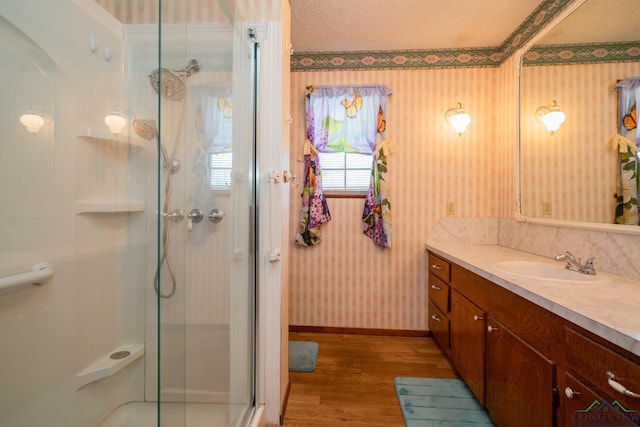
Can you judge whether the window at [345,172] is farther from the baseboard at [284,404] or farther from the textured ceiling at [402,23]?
the baseboard at [284,404]

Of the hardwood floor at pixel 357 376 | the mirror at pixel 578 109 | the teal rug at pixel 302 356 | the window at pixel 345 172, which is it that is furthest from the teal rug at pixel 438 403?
the window at pixel 345 172

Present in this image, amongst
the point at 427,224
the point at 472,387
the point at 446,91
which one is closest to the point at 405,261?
the point at 427,224

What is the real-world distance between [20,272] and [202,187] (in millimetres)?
666

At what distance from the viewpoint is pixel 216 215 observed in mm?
1286

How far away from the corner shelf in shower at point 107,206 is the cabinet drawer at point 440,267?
2002mm

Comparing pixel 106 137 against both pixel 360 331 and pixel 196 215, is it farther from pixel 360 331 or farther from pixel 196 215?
pixel 360 331

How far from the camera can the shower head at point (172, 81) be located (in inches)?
42.9

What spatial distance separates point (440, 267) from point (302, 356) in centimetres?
130

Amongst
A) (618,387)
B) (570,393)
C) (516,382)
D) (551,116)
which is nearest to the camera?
(618,387)

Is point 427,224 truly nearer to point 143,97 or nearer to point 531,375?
point 531,375

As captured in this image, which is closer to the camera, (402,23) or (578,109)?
(578,109)

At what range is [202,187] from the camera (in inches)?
48.3

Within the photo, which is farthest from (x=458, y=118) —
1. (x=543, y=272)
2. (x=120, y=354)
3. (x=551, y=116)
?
(x=120, y=354)

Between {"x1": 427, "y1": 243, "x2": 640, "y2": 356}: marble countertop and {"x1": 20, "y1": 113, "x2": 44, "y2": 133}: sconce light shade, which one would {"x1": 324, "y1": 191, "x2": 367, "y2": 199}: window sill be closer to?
{"x1": 427, "y1": 243, "x2": 640, "y2": 356}: marble countertop
